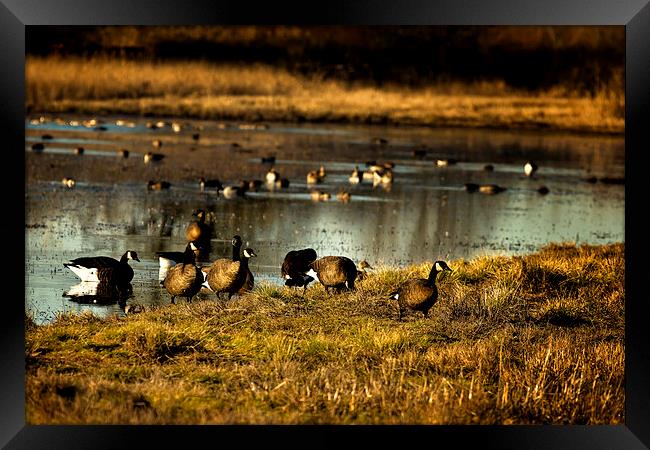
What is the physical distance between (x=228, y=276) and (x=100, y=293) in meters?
2.47

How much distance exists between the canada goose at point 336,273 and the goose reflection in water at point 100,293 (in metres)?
2.91

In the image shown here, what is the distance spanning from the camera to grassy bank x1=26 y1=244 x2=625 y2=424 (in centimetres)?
1115

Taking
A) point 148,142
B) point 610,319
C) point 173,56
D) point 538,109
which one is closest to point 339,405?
point 610,319

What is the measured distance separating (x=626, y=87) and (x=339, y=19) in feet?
8.19

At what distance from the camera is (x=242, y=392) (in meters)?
11.7

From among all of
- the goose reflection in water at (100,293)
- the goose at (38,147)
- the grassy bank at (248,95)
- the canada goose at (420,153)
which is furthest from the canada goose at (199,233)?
the grassy bank at (248,95)

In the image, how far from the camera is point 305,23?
10.3 meters

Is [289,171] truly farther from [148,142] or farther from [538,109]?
[538,109]

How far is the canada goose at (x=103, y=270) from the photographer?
17.1 m

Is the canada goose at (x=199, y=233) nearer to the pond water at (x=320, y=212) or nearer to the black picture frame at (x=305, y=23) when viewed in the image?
the pond water at (x=320, y=212)

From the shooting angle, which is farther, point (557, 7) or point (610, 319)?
point (610, 319)

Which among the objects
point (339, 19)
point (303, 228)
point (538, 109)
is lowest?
point (303, 228)

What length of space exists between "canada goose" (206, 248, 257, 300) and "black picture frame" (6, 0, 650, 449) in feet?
17.8

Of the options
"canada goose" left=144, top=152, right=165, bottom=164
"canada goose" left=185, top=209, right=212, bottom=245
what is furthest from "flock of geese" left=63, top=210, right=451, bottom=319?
"canada goose" left=144, top=152, right=165, bottom=164
